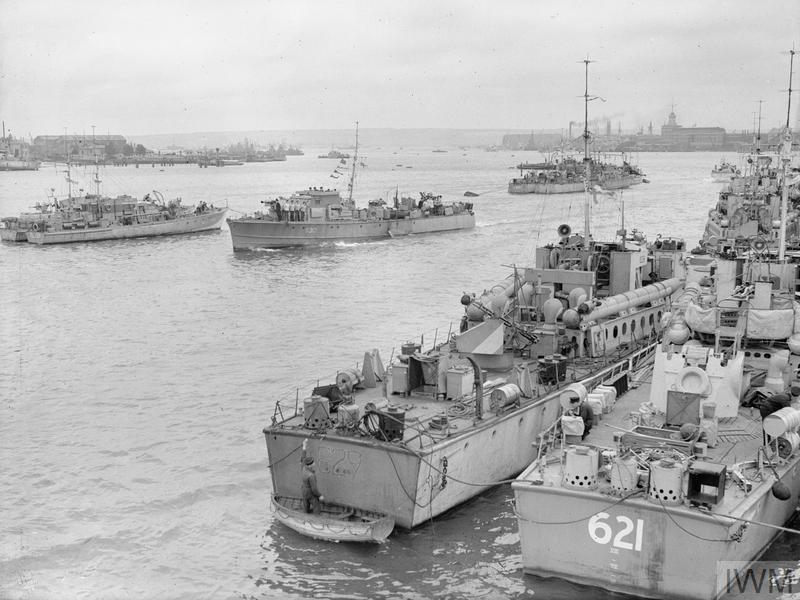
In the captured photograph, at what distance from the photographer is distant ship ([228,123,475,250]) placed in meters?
63.5

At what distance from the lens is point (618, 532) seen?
14.0 m

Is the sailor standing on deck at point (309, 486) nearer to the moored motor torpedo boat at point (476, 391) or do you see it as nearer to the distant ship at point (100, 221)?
the moored motor torpedo boat at point (476, 391)

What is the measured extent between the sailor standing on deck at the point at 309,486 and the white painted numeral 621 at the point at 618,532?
5395 millimetres

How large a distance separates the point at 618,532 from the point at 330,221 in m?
53.8

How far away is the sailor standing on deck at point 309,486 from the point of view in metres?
16.6

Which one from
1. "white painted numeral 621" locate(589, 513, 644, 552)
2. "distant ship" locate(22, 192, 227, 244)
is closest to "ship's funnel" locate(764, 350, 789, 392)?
"white painted numeral 621" locate(589, 513, 644, 552)

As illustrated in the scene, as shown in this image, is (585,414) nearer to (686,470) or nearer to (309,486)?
(686,470)

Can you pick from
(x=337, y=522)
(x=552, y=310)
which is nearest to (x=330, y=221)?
(x=552, y=310)

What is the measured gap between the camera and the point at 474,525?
1794cm

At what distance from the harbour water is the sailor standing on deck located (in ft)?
2.60

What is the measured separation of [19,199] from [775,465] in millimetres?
119172

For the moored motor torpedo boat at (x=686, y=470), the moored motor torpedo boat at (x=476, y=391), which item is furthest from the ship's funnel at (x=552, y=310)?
the moored motor torpedo boat at (x=686, y=470)

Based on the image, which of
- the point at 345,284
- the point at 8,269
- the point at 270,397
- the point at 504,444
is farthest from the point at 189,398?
the point at 8,269

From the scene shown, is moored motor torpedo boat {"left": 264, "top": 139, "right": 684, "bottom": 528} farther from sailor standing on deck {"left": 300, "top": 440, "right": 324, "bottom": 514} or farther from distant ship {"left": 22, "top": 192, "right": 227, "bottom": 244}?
distant ship {"left": 22, "top": 192, "right": 227, "bottom": 244}
